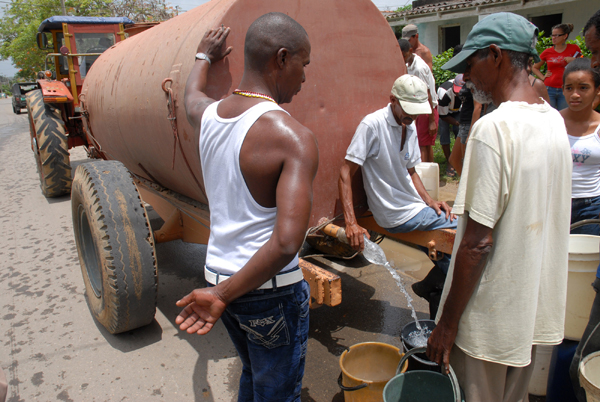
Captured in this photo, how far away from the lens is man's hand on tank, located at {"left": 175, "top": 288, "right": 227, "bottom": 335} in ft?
4.74

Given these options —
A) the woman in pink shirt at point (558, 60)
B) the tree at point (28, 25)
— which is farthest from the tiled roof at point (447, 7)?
the tree at point (28, 25)

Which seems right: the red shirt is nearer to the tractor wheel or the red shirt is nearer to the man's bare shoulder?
the man's bare shoulder

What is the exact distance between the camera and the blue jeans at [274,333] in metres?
1.55

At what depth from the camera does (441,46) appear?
1611 cm

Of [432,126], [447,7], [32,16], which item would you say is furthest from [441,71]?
Result: [32,16]

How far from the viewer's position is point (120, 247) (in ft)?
9.05

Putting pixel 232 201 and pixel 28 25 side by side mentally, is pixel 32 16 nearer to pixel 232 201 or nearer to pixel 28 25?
pixel 28 25

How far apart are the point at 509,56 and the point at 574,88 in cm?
189

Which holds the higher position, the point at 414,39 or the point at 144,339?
the point at 414,39

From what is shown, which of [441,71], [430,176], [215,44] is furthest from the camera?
[441,71]

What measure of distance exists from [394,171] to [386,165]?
7 cm

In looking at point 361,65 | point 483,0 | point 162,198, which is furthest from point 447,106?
point 483,0

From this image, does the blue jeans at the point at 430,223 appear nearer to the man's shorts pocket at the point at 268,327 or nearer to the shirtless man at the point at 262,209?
the shirtless man at the point at 262,209

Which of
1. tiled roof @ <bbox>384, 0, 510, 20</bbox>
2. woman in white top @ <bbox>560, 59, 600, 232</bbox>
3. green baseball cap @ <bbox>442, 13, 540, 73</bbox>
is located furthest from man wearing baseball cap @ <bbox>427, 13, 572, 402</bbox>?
tiled roof @ <bbox>384, 0, 510, 20</bbox>
